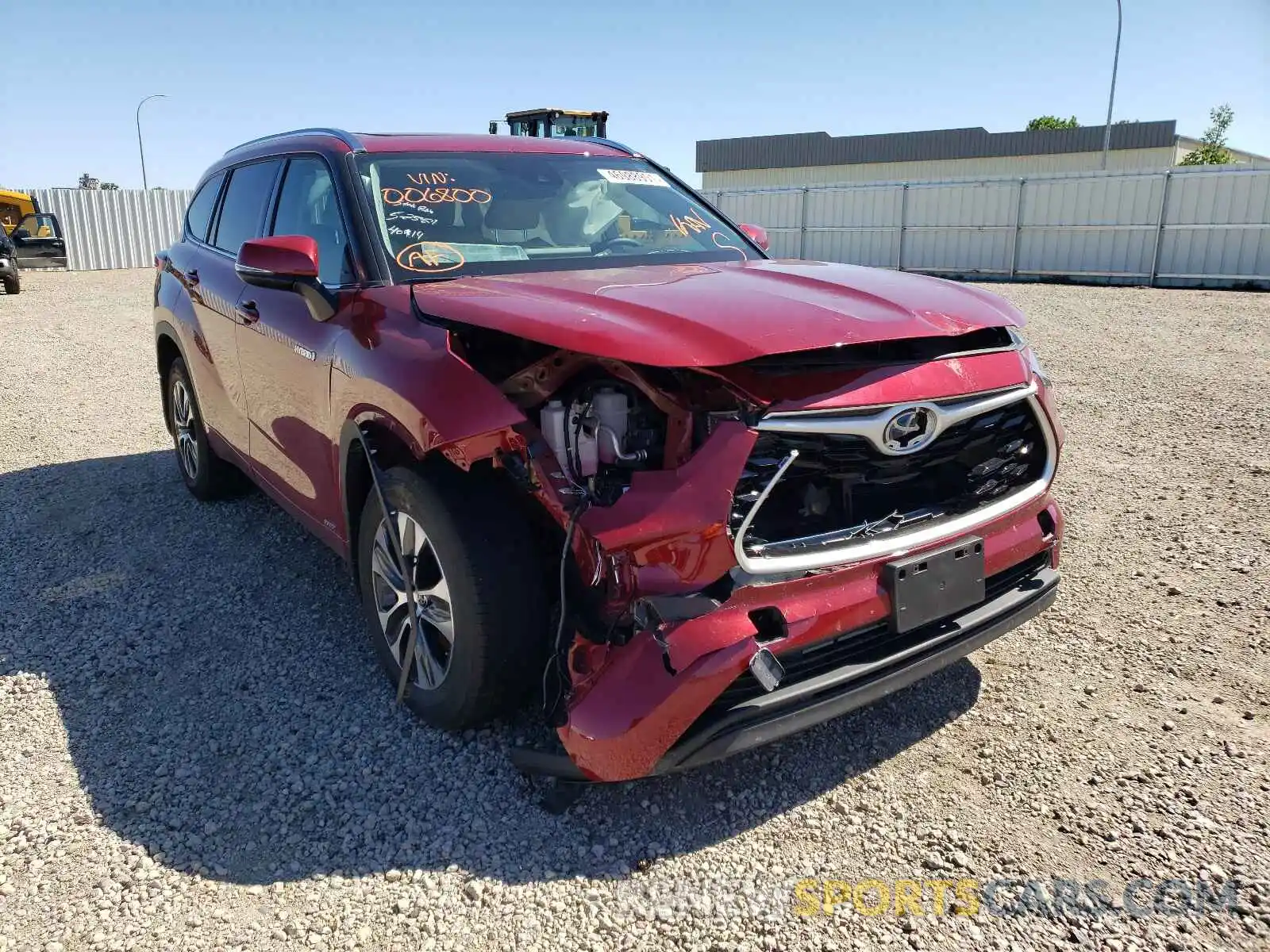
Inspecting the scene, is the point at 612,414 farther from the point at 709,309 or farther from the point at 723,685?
the point at 723,685

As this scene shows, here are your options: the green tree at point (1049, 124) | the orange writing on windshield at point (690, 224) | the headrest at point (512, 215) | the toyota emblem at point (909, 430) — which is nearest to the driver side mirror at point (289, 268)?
the headrest at point (512, 215)

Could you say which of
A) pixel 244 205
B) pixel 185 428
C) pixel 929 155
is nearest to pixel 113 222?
pixel 185 428

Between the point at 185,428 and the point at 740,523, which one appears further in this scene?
the point at 185,428

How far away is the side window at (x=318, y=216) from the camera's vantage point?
10.8 feet

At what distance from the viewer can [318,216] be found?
3.57 meters

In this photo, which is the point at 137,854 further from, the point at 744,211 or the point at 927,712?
the point at 744,211

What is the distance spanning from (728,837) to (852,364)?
132 cm

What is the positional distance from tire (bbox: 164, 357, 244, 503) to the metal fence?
60.2 ft

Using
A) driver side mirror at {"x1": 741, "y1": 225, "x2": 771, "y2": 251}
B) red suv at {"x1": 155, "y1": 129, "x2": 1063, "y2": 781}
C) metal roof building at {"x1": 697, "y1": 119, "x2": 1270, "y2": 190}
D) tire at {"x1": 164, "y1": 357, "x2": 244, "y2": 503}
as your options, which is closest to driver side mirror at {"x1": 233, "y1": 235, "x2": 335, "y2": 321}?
red suv at {"x1": 155, "y1": 129, "x2": 1063, "y2": 781}

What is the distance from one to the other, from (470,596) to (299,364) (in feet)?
4.50

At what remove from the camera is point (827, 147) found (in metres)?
41.8

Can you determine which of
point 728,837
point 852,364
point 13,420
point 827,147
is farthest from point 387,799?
point 827,147

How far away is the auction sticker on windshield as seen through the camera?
4.05 meters

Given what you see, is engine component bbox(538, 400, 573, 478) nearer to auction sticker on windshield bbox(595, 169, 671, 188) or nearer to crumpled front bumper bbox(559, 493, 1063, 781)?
crumpled front bumper bbox(559, 493, 1063, 781)
